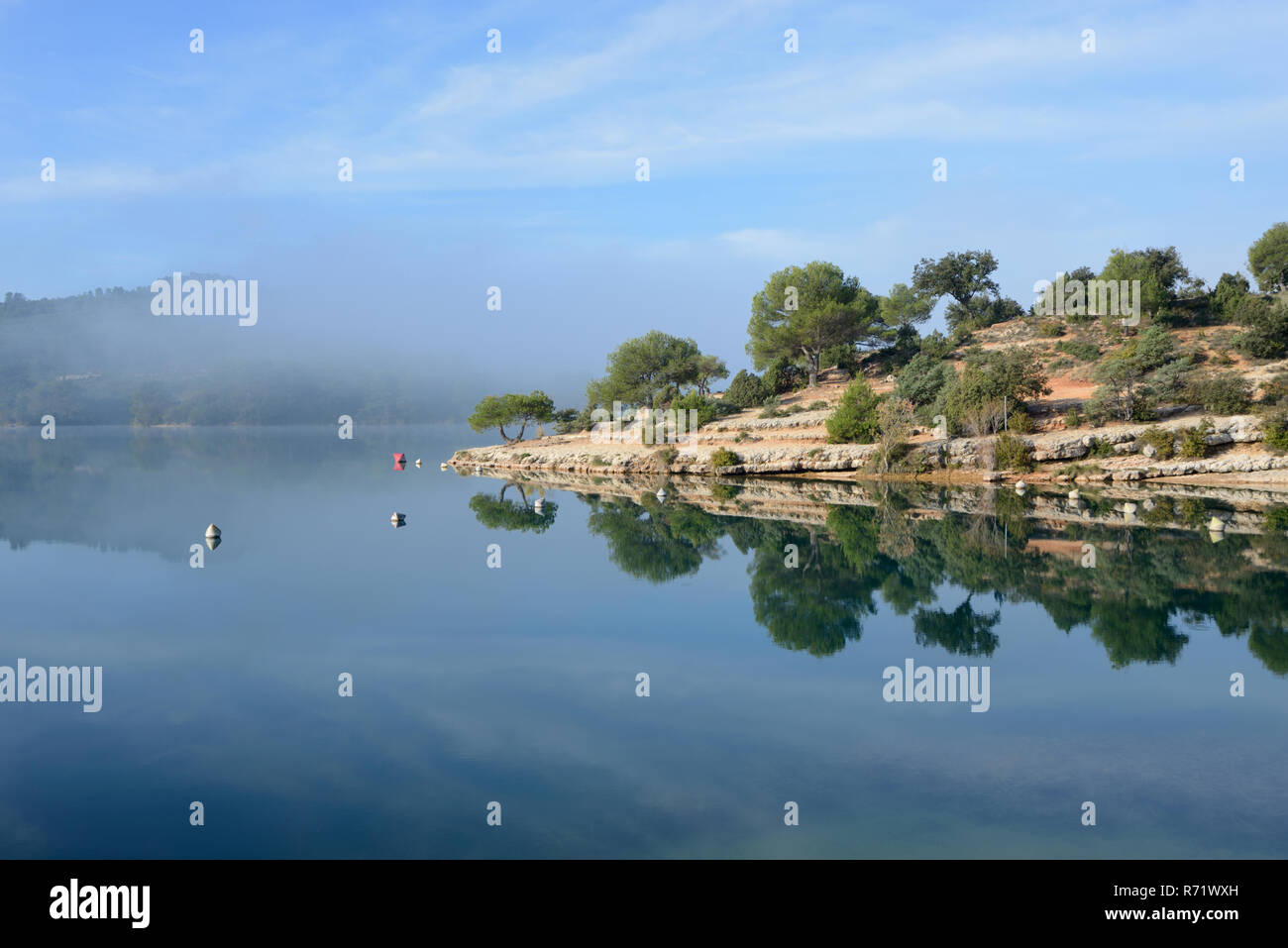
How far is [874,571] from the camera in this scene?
1694 cm

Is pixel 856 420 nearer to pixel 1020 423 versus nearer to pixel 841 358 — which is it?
pixel 1020 423

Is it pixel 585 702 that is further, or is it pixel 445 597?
pixel 445 597

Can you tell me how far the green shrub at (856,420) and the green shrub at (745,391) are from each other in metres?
14.5

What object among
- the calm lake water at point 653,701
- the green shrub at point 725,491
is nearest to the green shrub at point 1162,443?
the calm lake water at point 653,701

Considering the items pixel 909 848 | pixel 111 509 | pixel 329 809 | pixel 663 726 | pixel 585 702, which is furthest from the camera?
pixel 111 509

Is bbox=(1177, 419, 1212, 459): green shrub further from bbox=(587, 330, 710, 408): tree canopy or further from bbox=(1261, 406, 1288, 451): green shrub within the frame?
bbox=(587, 330, 710, 408): tree canopy

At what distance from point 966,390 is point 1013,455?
156 inches

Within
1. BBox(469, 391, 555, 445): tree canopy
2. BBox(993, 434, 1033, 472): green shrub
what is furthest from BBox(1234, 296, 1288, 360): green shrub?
BBox(469, 391, 555, 445): tree canopy

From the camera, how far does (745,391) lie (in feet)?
175

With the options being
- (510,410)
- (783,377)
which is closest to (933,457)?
(783,377)

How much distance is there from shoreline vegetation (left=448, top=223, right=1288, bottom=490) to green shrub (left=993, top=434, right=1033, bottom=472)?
0.18 ft
